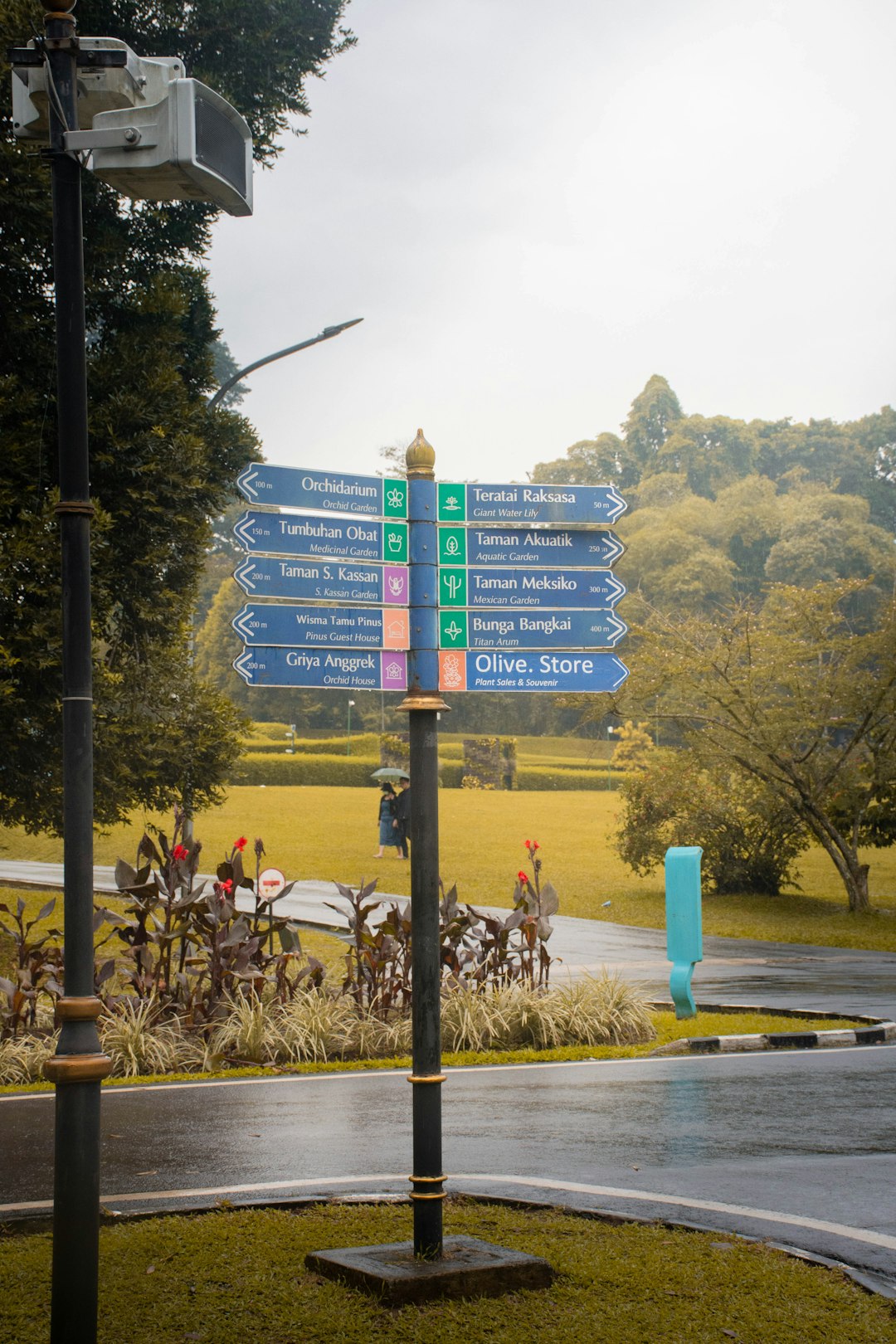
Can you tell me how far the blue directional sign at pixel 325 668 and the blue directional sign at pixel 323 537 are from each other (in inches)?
15.7

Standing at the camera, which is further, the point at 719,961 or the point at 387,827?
the point at 387,827

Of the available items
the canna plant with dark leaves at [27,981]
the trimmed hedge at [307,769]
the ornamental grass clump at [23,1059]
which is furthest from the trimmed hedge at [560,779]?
the ornamental grass clump at [23,1059]

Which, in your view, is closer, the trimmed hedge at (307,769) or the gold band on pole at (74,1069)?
the gold band on pole at (74,1069)

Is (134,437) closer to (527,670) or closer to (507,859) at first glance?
(527,670)

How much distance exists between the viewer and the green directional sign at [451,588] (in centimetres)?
588

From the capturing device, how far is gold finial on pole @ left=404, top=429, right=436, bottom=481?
5.97 m

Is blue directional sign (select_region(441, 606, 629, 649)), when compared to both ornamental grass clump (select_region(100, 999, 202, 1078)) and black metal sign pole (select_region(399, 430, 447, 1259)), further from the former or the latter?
ornamental grass clump (select_region(100, 999, 202, 1078))

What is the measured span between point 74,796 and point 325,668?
1.47m

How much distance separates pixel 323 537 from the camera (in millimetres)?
5754

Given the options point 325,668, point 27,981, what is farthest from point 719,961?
point 325,668

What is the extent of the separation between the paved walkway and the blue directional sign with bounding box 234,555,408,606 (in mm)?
7865

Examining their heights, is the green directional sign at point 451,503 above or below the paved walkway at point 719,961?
above

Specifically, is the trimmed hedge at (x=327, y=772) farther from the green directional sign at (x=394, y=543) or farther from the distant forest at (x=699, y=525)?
the green directional sign at (x=394, y=543)

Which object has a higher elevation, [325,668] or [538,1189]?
[325,668]
